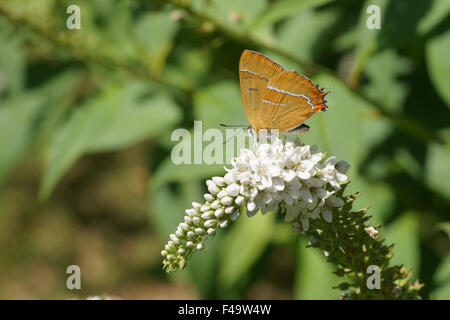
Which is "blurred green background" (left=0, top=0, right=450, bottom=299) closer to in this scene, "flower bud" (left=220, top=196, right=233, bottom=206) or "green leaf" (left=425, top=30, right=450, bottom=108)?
"green leaf" (left=425, top=30, right=450, bottom=108)

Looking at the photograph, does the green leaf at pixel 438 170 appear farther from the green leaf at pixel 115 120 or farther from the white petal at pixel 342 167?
the green leaf at pixel 115 120

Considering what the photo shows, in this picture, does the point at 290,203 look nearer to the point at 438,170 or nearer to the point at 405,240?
the point at 405,240

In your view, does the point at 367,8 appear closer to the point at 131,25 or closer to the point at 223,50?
the point at 223,50

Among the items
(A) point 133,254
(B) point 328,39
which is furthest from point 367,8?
(A) point 133,254

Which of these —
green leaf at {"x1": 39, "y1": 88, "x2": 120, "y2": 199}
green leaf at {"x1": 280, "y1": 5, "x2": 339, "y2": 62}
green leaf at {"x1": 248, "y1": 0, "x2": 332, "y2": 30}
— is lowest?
green leaf at {"x1": 39, "y1": 88, "x2": 120, "y2": 199}
